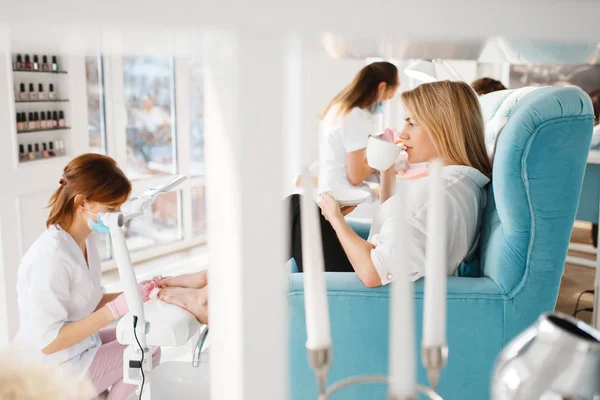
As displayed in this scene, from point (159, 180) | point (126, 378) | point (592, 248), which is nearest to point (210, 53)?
point (126, 378)

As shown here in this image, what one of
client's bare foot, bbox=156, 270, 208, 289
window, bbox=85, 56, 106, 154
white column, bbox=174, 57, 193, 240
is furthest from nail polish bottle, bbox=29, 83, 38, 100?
client's bare foot, bbox=156, 270, 208, 289

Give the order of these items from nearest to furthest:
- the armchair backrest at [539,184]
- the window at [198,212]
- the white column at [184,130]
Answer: the armchair backrest at [539,184] < the white column at [184,130] < the window at [198,212]

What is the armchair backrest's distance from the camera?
1.13 metres

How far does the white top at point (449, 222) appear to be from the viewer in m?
1.25

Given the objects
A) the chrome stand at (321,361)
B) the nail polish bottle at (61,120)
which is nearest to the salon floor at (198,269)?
the nail polish bottle at (61,120)

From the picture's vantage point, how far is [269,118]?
0.36m

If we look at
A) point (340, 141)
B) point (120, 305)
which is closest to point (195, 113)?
point (340, 141)

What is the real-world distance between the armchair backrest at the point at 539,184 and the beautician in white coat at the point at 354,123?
1.37 metres

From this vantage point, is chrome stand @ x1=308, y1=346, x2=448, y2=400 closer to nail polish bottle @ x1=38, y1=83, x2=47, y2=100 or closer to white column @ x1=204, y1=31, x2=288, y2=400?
white column @ x1=204, y1=31, x2=288, y2=400

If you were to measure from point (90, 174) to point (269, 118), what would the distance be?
1.50 meters

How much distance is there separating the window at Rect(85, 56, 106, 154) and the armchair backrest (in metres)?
3.25

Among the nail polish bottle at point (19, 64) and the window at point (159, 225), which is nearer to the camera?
the nail polish bottle at point (19, 64)

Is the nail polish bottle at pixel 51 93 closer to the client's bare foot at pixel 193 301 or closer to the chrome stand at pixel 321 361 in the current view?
the client's bare foot at pixel 193 301

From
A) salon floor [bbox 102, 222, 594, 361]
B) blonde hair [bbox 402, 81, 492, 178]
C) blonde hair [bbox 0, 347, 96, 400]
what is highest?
blonde hair [bbox 402, 81, 492, 178]
